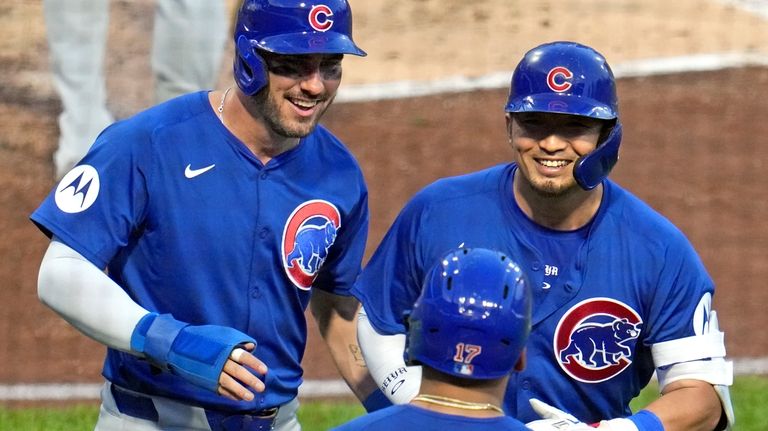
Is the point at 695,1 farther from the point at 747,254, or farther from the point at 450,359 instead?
the point at 450,359

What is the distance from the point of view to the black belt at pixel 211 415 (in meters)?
4.24

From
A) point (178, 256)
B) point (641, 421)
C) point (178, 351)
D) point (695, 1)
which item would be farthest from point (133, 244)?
point (695, 1)

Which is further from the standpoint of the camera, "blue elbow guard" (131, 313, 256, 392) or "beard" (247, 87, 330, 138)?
"beard" (247, 87, 330, 138)

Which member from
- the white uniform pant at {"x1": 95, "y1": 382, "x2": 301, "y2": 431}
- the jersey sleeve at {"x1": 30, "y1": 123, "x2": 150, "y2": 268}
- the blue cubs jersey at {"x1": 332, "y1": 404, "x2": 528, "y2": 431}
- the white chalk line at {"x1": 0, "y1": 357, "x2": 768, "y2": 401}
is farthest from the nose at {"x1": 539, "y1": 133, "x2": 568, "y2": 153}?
the white chalk line at {"x1": 0, "y1": 357, "x2": 768, "y2": 401}

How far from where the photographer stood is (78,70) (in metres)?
9.05

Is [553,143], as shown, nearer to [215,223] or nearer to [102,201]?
[215,223]

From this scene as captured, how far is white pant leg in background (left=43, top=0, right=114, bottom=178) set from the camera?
8.95 meters

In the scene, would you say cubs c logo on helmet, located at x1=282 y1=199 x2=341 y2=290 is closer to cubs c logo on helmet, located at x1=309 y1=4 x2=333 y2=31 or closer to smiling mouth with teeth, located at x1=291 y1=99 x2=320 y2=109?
smiling mouth with teeth, located at x1=291 y1=99 x2=320 y2=109

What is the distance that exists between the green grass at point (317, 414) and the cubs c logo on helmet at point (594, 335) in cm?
246

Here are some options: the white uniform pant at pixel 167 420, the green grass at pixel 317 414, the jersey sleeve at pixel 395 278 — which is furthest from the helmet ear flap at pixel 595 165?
the green grass at pixel 317 414

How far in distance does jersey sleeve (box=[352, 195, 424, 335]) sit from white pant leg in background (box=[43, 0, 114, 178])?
491cm

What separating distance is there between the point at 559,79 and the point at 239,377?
121cm

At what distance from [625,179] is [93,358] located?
366cm

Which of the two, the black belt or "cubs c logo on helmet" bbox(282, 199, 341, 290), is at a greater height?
"cubs c logo on helmet" bbox(282, 199, 341, 290)
